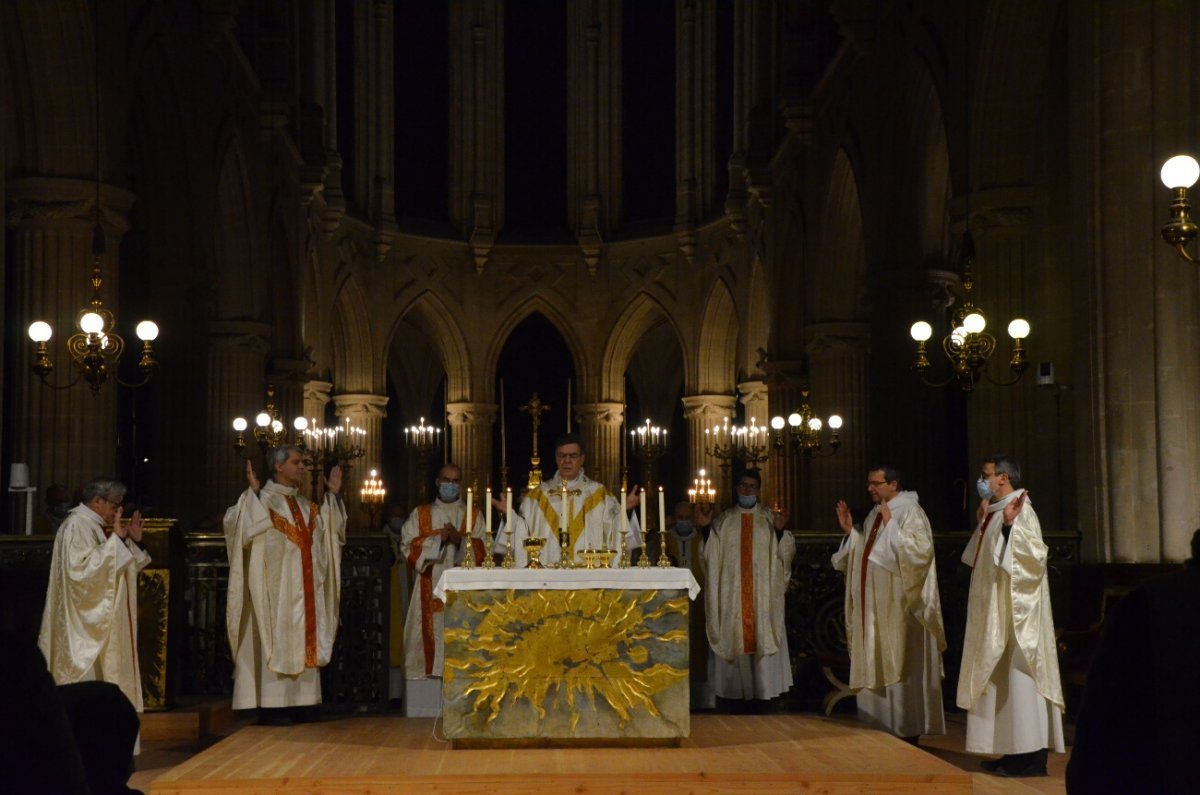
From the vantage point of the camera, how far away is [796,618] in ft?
38.8

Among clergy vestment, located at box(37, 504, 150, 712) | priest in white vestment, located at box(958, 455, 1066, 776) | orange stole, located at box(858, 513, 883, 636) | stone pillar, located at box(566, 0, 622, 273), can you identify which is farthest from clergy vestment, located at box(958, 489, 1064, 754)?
stone pillar, located at box(566, 0, 622, 273)

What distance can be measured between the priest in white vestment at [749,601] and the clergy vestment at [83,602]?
14.4 ft

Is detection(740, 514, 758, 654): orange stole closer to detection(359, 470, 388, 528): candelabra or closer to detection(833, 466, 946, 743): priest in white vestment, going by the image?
detection(833, 466, 946, 743): priest in white vestment

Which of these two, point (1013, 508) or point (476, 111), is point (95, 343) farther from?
point (476, 111)

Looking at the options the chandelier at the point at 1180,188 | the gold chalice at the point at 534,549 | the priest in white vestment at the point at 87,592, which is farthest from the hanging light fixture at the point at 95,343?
the chandelier at the point at 1180,188

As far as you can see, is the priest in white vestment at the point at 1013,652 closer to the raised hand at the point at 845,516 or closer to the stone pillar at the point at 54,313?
the raised hand at the point at 845,516

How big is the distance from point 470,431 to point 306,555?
2193 centimetres

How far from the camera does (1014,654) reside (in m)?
8.34

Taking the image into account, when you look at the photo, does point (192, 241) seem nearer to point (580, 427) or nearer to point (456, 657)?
point (456, 657)

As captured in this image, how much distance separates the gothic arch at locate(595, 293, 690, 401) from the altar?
77.1 feet

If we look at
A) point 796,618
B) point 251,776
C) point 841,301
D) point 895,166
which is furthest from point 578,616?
point 841,301

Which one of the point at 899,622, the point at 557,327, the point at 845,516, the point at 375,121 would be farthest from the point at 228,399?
the point at 899,622

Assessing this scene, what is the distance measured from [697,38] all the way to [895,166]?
1395 cm

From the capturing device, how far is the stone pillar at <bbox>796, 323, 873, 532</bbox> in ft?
71.8
